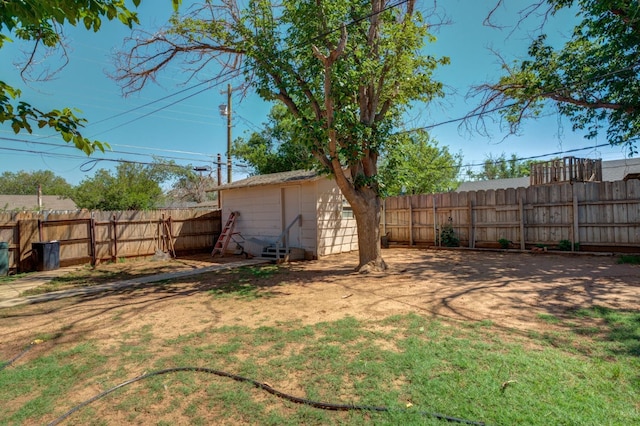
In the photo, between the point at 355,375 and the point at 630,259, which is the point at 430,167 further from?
the point at 355,375

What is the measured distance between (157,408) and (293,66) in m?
7.56

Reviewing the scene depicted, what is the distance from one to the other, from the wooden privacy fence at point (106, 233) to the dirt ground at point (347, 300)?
4.90 metres

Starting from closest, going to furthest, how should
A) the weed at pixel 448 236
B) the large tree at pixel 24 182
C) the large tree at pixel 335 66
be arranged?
the large tree at pixel 335 66, the weed at pixel 448 236, the large tree at pixel 24 182

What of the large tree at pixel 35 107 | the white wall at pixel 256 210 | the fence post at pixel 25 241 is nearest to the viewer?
the large tree at pixel 35 107

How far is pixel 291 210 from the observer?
38.5 feet

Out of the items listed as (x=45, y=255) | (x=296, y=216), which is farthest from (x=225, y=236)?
(x=45, y=255)

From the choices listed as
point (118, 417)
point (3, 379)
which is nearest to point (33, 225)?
point (3, 379)

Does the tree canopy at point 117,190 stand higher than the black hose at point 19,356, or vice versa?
the tree canopy at point 117,190

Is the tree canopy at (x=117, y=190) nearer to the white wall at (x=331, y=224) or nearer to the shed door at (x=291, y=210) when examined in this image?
the shed door at (x=291, y=210)

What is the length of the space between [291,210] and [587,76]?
9.82 meters

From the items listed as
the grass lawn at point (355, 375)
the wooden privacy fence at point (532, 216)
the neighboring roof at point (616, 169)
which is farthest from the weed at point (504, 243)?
the neighboring roof at point (616, 169)

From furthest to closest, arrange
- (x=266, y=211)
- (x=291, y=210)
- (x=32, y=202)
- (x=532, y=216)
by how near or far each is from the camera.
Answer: (x=32, y=202)
(x=266, y=211)
(x=291, y=210)
(x=532, y=216)

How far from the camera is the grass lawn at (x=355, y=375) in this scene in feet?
7.98

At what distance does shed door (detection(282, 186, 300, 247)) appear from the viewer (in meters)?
11.5
